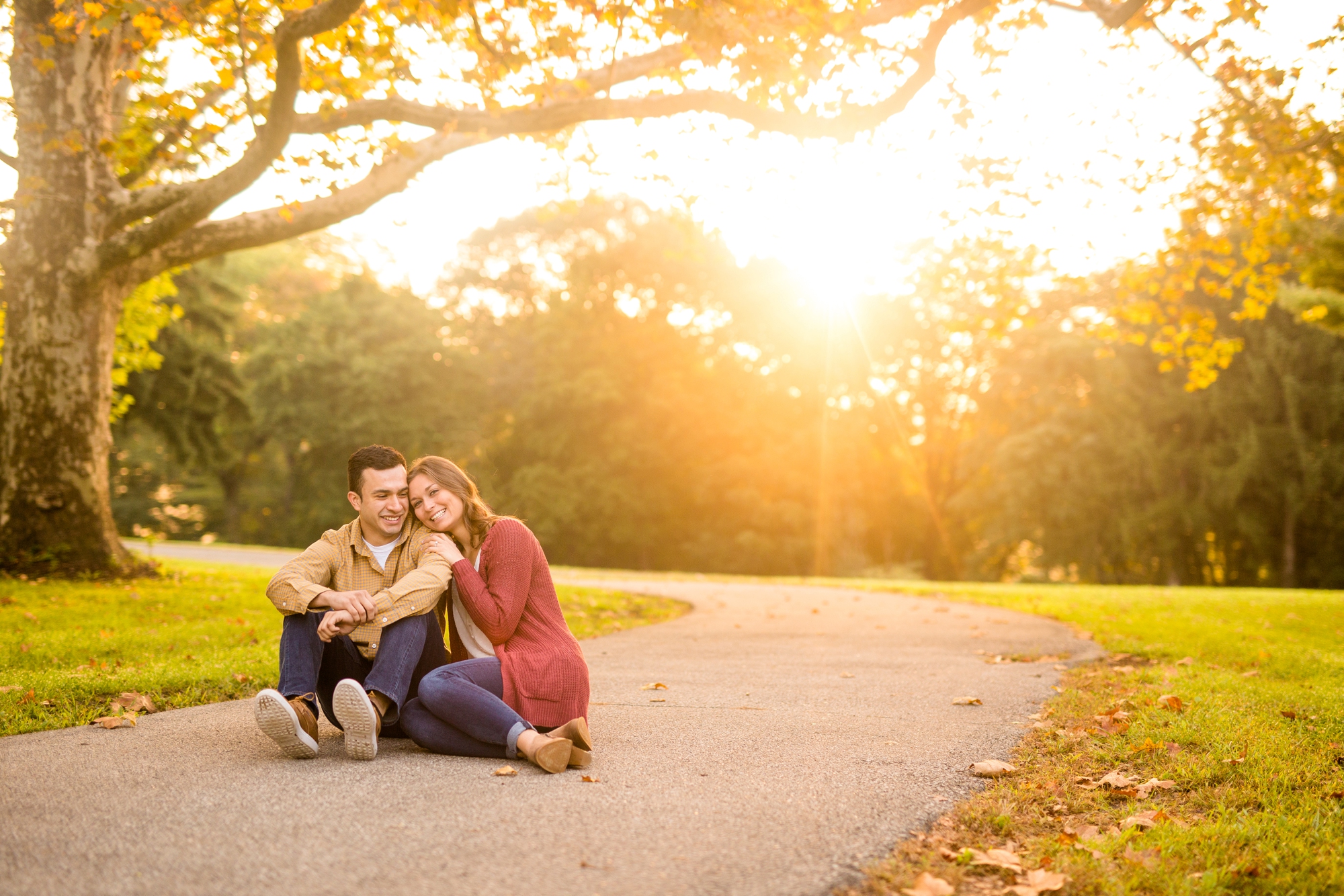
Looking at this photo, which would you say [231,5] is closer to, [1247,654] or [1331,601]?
[1247,654]

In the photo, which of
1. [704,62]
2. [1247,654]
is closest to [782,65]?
[704,62]

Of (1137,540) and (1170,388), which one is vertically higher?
(1170,388)

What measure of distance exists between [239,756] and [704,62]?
749 cm

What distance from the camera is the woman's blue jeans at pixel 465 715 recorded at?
4016 mm

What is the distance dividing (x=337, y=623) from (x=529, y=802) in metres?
1.27

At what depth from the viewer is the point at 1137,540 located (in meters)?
28.4

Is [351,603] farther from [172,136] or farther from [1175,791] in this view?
[172,136]

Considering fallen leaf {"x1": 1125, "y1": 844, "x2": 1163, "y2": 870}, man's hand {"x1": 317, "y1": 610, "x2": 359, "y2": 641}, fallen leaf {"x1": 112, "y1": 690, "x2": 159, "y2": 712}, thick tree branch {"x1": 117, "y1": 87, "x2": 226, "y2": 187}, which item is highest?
thick tree branch {"x1": 117, "y1": 87, "x2": 226, "y2": 187}

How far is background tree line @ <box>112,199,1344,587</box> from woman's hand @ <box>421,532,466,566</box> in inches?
920

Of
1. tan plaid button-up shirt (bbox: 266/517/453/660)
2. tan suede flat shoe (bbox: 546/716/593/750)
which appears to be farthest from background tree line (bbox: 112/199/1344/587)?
tan suede flat shoe (bbox: 546/716/593/750)

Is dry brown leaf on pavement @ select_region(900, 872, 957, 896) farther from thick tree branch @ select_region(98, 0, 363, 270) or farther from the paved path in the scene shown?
thick tree branch @ select_region(98, 0, 363, 270)

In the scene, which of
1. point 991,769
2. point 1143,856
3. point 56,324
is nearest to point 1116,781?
point 991,769

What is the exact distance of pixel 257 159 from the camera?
891 cm

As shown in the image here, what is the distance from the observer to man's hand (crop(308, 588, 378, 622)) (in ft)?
13.2
